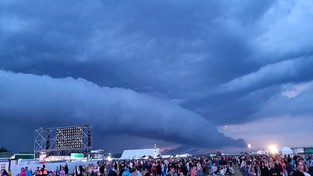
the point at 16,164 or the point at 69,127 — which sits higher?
the point at 69,127

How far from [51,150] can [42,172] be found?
54074mm

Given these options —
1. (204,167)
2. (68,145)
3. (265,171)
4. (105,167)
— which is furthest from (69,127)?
(265,171)

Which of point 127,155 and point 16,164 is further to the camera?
point 127,155

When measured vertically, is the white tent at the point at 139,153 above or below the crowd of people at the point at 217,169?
above

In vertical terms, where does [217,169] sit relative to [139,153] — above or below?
below

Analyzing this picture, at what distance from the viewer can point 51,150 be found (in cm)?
7562

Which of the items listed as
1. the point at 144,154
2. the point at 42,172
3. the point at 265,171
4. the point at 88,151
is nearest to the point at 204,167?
the point at 42,172

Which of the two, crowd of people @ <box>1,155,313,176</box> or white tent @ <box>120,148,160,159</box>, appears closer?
crowd of people @ <box>1,155,313,176</box>

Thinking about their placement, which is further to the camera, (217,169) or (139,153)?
(139,153)

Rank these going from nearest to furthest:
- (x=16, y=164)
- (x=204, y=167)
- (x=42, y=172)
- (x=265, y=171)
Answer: (x=265, y=171), (x=42, y=172), (x=16, y=164), (x=204, y=167)

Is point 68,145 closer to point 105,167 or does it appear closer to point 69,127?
point 69,127

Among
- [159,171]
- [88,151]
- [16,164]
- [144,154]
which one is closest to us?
[159,171]

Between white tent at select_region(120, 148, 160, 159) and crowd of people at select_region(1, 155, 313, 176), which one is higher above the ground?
white tent at select_region(120, 148, 160, 159)

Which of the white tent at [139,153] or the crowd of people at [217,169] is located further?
the white tent at [139,153]
